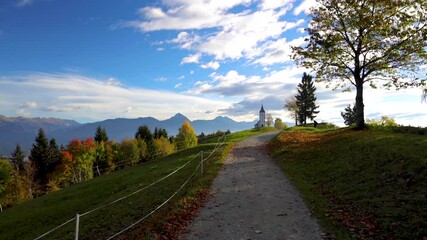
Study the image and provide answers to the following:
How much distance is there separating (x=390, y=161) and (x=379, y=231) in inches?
301

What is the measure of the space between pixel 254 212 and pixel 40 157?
256 ft

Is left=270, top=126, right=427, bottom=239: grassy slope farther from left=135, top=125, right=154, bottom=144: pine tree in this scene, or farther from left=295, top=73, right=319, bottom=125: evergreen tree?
left=135, top=125, right=154, bottom=144: pine tree

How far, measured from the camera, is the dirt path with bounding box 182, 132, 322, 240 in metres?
10.3

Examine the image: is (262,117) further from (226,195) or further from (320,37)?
(226,195)

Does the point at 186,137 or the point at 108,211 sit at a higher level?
the point at 186,137

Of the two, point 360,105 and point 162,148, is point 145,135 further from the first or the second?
point 360,105

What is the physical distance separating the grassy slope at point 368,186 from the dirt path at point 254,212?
0.65 metres

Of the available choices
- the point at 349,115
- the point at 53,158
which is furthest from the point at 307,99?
the point at 53,158

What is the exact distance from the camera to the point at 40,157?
3095 inches

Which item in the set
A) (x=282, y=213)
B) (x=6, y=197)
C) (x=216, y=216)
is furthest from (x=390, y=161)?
(x=6, y=197)

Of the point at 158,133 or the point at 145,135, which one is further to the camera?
the point at 158,133

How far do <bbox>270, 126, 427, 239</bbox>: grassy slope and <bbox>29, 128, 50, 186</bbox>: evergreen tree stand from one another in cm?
6953

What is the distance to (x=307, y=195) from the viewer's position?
49.0 ft

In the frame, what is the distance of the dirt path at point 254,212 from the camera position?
1027 cm
